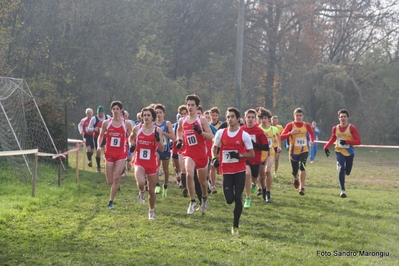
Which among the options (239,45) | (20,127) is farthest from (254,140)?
(239,45)

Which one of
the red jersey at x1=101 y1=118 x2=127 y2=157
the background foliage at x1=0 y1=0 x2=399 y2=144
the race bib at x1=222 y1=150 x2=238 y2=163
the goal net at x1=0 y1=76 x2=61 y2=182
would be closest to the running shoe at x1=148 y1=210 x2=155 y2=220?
the red jersey at x1=101 y1=118 x2=127 y2=157

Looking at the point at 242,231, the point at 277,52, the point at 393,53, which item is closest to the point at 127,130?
the point at 242,231

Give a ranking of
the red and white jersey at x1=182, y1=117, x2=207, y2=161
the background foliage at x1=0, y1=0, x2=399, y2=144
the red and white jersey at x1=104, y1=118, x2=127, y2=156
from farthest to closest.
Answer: the background foliage at x1=0, y1=0, x2=399, y2=144 < the red and white jersey at x1=104, y1=118, x2=127, y2=156 < the red and white jersey at x1=182, y1=117, x2=207, y2=161

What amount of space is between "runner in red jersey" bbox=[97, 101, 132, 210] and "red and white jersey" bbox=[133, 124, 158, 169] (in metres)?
0.97

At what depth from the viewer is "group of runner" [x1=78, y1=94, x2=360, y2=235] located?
9.06 m

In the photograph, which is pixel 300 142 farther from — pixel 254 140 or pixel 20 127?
pixel 20 127

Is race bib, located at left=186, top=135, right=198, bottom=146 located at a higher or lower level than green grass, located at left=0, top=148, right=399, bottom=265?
higher

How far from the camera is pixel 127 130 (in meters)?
11.6

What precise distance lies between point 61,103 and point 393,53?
2987 cm

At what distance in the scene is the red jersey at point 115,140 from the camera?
11203 millimetres

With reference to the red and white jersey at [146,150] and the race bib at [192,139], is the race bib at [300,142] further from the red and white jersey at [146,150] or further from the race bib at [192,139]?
the red and white jersey at [146,150]

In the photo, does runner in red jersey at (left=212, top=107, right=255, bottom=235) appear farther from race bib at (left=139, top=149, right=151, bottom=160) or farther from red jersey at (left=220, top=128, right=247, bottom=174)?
race bib at (left=139, top=149, right=151, bottom=160)

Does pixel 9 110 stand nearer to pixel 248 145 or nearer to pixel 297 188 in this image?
pixel 297 188

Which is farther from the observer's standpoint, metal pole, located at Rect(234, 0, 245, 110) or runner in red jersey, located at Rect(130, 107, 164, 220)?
metal pole, located at Rect(234, 0, 245, 110)
